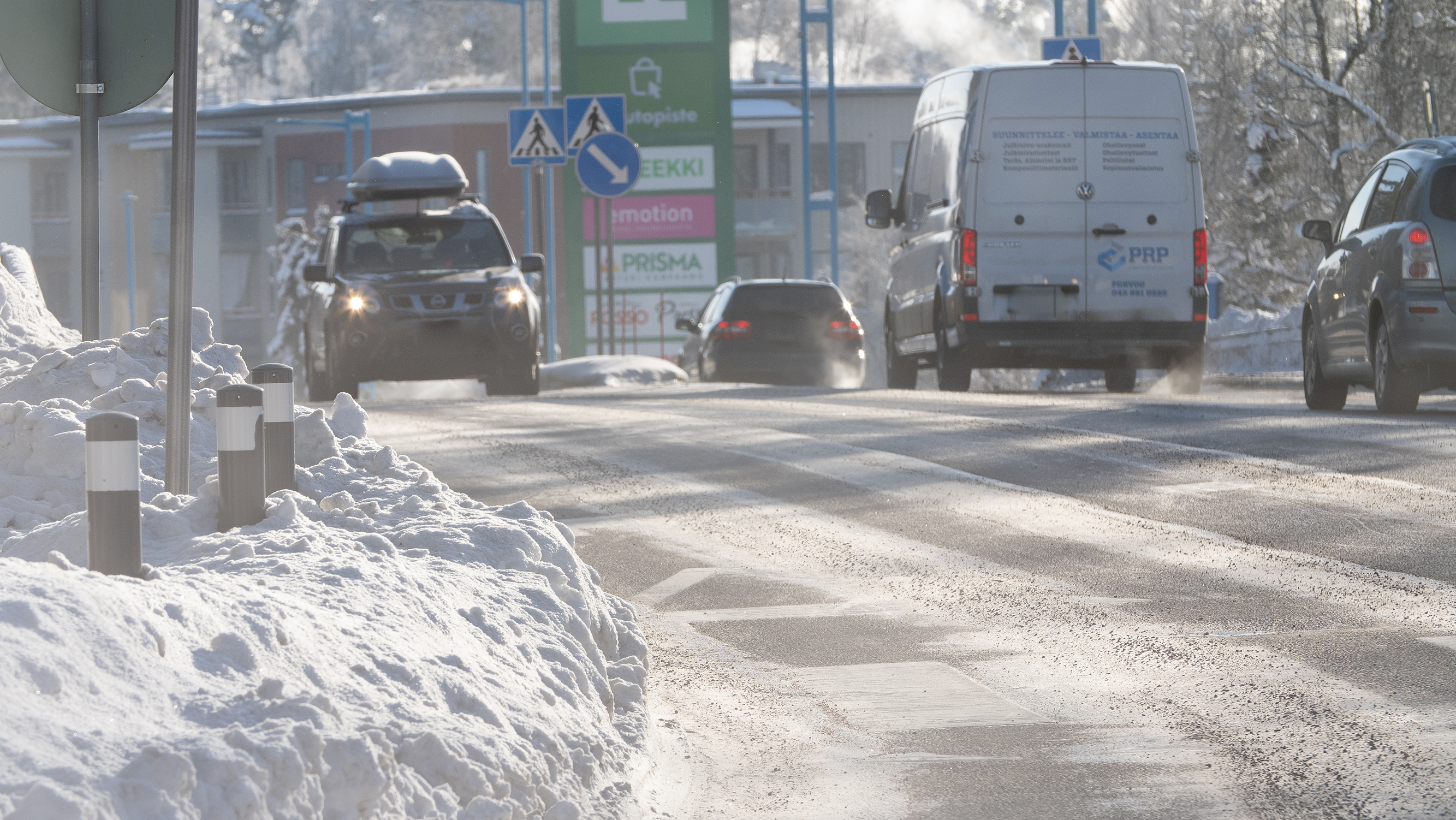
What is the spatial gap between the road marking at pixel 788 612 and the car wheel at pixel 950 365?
10.1 metres

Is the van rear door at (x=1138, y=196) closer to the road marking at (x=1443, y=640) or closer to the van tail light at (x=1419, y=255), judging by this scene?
the van tail light at (x=1419, y=255)

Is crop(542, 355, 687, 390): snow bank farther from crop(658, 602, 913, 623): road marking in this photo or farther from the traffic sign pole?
crop(658, 602, 913, 623): road marking

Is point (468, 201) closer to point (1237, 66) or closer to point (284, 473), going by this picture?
point (284, 473)

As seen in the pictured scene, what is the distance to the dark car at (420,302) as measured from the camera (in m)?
17.3

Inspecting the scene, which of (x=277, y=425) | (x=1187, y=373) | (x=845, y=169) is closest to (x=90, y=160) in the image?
(x=277, y=425)

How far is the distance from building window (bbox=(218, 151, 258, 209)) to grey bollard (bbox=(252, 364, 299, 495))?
57.4 m

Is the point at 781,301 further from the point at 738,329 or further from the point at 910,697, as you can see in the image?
the point at 910,697

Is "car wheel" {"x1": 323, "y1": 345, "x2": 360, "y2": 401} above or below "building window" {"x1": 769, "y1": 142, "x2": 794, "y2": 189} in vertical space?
below

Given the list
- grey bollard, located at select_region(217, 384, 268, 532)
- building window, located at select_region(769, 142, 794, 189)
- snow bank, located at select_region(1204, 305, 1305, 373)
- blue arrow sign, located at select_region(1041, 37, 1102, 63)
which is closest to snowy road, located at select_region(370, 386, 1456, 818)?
grey bollard, located at select_region(217, 384, 268, 532)

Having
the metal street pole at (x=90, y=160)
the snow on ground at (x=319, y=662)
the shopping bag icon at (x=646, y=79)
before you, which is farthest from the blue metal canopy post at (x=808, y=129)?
the snow on ground at (x=319, y=662)

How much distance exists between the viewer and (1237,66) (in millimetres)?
29453

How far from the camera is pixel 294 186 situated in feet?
198

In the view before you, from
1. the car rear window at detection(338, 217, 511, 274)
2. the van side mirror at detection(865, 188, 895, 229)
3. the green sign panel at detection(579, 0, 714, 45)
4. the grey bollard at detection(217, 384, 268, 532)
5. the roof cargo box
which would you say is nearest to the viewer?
the grey bollard at detection(217, 384, 268, 532)

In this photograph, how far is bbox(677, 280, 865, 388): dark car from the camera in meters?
21.6
